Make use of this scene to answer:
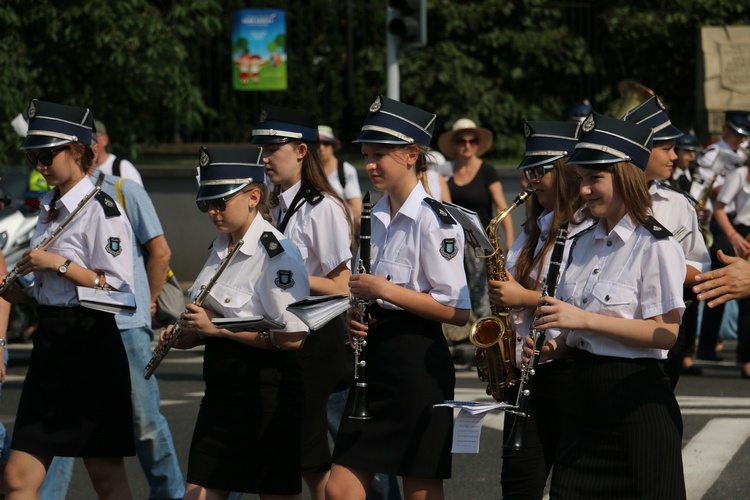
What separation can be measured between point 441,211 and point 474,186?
578cm

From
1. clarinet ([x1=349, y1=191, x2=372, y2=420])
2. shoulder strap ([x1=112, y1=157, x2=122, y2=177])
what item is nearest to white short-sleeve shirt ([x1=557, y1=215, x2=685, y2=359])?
clarinet ([x1=349, y1=191, x2=372, y2=420])

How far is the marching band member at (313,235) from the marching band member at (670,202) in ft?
4.38

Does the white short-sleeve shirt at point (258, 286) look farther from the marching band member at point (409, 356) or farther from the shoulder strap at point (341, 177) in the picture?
the shoulder strap at point (341, 177)

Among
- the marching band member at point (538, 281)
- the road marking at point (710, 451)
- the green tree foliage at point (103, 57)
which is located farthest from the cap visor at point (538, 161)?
the green tree foliage at point (103, 57)

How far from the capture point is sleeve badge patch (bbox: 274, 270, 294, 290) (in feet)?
16.5

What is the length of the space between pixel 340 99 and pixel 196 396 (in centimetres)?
959

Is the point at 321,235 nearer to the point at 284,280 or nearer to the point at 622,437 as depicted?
the point at 284,280

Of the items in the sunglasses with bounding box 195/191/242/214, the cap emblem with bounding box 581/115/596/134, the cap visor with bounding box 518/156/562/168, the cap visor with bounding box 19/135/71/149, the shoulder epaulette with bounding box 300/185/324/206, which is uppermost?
the cap emblem with bounding box 581/115/596/134

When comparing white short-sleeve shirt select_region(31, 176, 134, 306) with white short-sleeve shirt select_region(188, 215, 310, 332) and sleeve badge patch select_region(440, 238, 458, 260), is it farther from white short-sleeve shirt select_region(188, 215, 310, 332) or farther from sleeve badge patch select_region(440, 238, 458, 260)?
sleeve badge patch select_region(440, 238, 458, 260)

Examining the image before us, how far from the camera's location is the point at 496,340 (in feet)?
17.5

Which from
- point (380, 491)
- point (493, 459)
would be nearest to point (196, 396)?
point (493, 459)

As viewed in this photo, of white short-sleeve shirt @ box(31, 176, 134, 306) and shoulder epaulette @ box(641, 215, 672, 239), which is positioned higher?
shoulder epaulette @ box(641, 215, 672, 239)

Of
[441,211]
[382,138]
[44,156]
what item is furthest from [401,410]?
[44,156]

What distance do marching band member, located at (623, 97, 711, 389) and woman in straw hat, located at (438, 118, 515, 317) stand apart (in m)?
4.57
